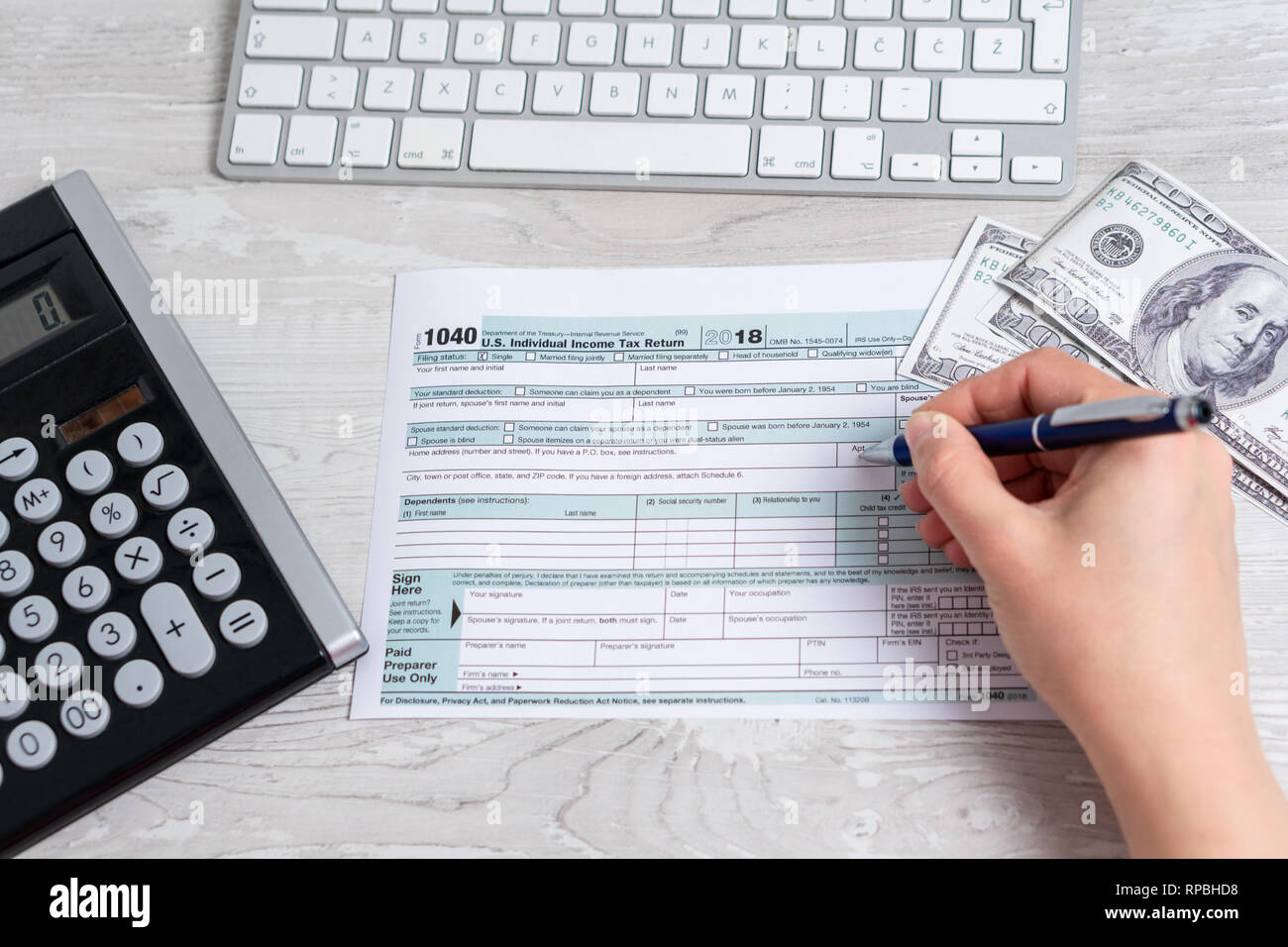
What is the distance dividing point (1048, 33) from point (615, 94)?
26 cm

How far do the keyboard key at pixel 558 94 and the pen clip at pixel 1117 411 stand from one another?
1.14ft

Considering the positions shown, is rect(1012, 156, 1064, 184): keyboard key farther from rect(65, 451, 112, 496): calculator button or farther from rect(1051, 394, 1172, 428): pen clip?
rect(65, 451, 112, 496): calculator button

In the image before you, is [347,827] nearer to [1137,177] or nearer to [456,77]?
[456,77]

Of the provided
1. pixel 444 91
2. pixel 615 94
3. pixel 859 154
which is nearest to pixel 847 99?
pixel 859 154

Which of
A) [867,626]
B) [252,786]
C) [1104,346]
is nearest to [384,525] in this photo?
[252,786]

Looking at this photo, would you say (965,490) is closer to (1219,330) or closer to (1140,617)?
(1140,617)

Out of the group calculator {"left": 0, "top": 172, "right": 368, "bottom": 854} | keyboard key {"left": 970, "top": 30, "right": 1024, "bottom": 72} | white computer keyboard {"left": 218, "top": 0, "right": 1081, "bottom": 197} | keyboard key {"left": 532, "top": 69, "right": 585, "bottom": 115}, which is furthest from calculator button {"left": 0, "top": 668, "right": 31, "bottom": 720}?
keyboard key {"left": 970, "top": 30, "right": 1024, "bottom": 72}

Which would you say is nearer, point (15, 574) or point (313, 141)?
point (15, 574)

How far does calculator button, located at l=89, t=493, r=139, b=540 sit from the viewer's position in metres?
0.55

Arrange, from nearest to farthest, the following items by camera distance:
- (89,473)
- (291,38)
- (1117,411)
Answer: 1. (1117,411)
2. (89,473)
3. (291,38)

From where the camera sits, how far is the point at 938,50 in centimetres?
62

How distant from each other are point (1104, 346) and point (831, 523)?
19 cm

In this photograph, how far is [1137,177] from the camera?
0.61 meters

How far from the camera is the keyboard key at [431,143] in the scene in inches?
25.1
